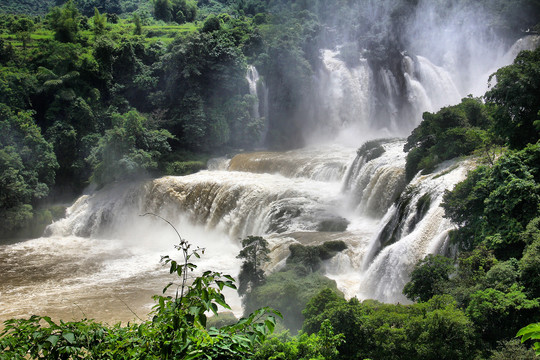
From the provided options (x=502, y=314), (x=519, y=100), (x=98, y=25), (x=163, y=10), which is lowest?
(x=502, y=314)

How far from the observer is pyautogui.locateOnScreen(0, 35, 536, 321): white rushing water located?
1187cm

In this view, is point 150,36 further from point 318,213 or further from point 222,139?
point 318,213

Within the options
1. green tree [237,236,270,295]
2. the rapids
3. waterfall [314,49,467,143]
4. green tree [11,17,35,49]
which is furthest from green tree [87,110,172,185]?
green tree [11,17,35,49]

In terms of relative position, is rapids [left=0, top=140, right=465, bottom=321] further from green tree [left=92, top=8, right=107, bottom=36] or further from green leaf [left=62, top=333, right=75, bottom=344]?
green tree [left=92, top=8, right=107, bottom=36]

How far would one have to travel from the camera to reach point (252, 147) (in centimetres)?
2769

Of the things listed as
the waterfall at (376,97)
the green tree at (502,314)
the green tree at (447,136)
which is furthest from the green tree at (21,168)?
the green tree at (502,314)

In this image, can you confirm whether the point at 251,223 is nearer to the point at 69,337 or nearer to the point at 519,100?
the point at 519,100

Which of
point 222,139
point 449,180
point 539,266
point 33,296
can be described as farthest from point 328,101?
point 539,266

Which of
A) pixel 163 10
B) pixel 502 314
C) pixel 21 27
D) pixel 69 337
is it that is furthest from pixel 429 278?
pixel 163 10

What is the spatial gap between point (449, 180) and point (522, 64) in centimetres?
339

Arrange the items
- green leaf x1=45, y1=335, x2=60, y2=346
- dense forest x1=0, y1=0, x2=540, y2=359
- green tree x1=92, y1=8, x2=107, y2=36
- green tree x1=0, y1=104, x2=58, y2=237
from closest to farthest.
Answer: green leaf x1=45, y1=335, x2=60, y2=346 → dense forest x1=0, y1=0, x2=540, y2=359 → green tree x1=0, y1=104, x2=58, y2=237 → green tree x1=92, y1=8, x2=107, y2=36

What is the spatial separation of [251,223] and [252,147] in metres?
10.7

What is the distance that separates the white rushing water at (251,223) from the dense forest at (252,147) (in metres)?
0.95

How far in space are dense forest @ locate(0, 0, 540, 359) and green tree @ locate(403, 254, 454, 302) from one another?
3 cm
